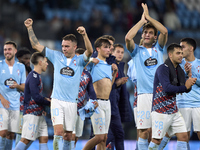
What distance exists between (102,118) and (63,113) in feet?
2.88

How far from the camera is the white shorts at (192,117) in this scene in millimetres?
7859

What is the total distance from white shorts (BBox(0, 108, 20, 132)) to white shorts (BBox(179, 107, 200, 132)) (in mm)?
3631

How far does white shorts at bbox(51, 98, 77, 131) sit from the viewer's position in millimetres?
6996

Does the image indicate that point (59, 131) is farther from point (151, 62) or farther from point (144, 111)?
point (151, 62)

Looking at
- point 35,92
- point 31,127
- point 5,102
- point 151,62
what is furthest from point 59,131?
point 151,62

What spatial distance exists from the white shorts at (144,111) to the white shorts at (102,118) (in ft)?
2.36

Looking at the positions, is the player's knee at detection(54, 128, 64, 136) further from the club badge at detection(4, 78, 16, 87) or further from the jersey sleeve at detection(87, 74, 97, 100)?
the club badge at detection(4, 78, 16, 87)

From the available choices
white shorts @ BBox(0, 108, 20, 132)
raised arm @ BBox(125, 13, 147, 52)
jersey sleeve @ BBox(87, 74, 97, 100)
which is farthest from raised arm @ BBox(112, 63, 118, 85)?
white shorts @ BBox(0, 108, 20, 132)

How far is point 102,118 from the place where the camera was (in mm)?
7551

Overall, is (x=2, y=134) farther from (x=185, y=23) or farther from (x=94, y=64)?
(x=185, y=23)

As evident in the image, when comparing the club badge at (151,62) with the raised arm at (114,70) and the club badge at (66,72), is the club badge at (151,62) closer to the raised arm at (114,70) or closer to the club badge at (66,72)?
the raised arm at (114,70)

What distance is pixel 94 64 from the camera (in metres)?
7.83

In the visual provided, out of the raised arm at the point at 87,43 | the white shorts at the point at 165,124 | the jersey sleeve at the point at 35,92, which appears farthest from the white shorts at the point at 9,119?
the white shorts at the point at 165,124

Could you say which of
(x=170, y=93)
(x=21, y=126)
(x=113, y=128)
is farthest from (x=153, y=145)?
(x=21, y=126)
